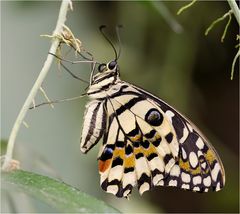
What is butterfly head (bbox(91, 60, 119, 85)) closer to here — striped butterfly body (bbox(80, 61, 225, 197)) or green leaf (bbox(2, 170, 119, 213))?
striped butterfly body (bbox(80, 61, 225, 197))

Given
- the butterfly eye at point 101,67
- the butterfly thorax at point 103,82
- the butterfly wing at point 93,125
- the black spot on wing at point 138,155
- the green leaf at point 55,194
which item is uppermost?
the butterfly eye at point 101,67

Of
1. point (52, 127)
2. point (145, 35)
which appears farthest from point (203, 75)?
point (52, 127)

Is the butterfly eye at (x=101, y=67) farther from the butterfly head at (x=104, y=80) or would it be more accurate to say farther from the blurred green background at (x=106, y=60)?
the blurred green background at (x=106, y=60)

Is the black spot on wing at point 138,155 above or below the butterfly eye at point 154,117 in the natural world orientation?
below

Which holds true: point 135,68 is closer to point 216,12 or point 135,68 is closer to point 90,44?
point 90,44

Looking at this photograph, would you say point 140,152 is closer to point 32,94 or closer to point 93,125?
point 93,125

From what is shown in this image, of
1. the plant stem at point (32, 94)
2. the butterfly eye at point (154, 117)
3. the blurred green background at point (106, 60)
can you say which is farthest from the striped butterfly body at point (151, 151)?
the blurred green background at point (106, 60)
